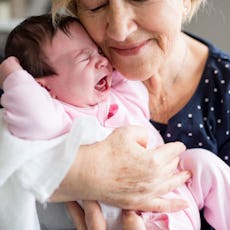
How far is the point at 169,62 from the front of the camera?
1320 mm

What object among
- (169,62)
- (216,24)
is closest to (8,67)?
(169,62)

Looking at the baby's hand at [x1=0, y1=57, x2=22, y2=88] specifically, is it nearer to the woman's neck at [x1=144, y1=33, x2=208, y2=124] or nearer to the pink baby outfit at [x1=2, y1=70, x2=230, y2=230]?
the pink baby outfit at [x1=2, y1=70, x2=230, y2=230]

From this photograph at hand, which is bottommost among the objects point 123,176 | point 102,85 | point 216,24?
point 216,24

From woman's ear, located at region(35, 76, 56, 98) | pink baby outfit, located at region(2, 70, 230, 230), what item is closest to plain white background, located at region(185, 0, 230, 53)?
pink baby outfit, located at region(2, 70, 230, 230)

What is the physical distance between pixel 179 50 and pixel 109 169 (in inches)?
18.7

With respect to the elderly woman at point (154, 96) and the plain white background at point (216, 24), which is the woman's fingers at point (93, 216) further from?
the plain white background at point (216, 24)

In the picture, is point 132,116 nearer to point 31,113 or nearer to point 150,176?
point 150,176

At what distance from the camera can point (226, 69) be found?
4.12ft

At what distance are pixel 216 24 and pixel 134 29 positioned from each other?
1.05m

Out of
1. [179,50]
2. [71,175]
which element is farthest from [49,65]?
[179,50]

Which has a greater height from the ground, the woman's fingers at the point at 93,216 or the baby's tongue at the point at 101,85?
the baby's tongue at the point at 101,85

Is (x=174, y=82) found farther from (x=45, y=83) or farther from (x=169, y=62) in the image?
(x=45, y=83)

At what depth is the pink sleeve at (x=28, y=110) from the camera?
3.20ft

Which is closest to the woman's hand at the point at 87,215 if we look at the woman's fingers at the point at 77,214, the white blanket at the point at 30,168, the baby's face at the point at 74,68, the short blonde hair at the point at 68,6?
the woman's fingers at the point at 77,214
